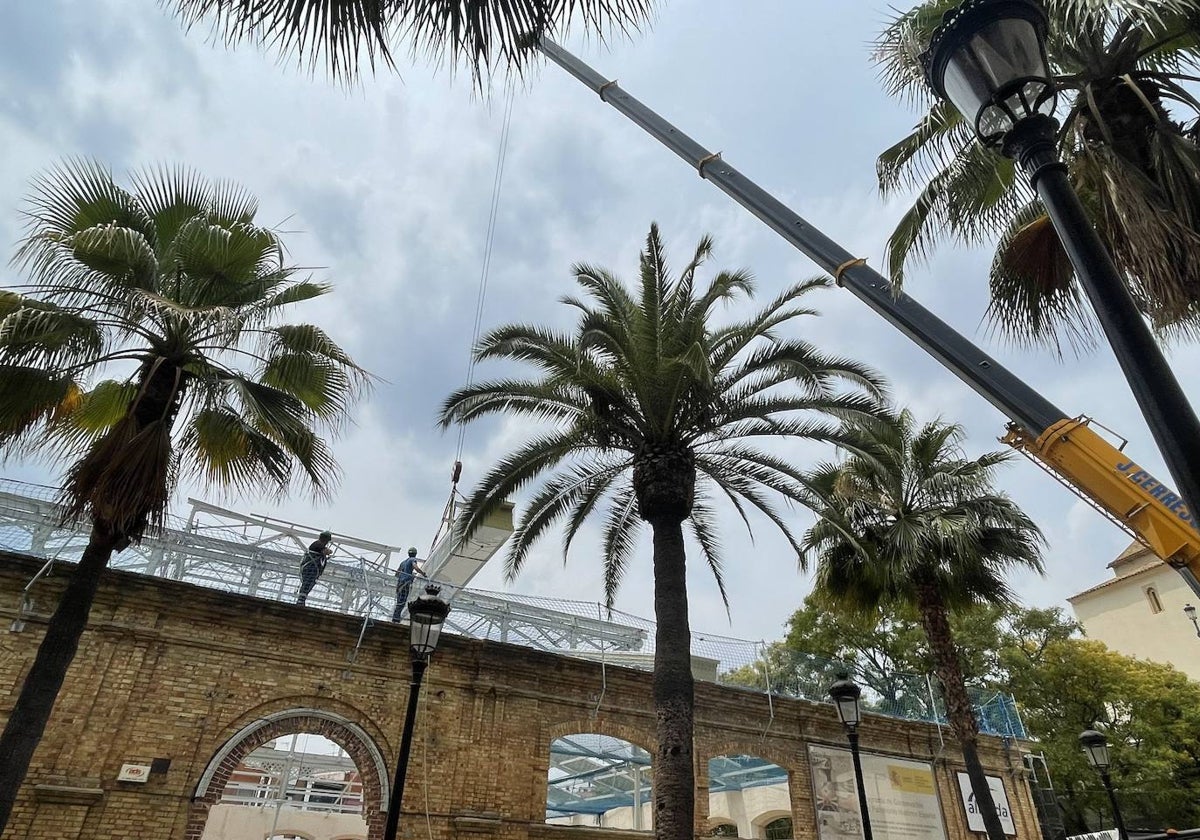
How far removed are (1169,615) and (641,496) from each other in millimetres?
36745

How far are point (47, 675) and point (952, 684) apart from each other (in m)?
14.7

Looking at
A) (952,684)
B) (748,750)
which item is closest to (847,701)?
(952,684)

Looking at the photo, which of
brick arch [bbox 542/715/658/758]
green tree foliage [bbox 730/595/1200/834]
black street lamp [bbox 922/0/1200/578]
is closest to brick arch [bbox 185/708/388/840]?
brick arch [bbox 542/715/658/758]

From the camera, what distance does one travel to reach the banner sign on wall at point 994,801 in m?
18.3

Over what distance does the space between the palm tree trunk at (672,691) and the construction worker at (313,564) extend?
6018 mm

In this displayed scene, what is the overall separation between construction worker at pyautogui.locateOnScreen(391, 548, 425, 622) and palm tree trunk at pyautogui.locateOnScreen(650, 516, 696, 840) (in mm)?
5060

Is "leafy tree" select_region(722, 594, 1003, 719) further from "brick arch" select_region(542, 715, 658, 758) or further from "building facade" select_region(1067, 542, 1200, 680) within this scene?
"brick arch" select_region(542, 715, 658, 758)

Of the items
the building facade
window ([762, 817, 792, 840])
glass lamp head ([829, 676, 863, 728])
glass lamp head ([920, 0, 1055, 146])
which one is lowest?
window ([762, 817, 792, 840])

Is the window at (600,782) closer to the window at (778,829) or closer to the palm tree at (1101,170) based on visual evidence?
the window at (778,829)

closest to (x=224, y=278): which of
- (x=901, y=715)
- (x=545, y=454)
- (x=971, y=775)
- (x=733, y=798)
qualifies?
(x=545, y=454)

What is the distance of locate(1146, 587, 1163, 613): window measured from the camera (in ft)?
122

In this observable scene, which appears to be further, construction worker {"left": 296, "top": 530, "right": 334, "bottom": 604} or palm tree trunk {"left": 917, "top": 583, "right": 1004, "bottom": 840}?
palm tree trunk {"left": 917, "top": 583, "right": 1004, "bottom": 840}

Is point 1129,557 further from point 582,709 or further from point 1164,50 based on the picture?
point 1164,50

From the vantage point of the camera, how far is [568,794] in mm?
24594
